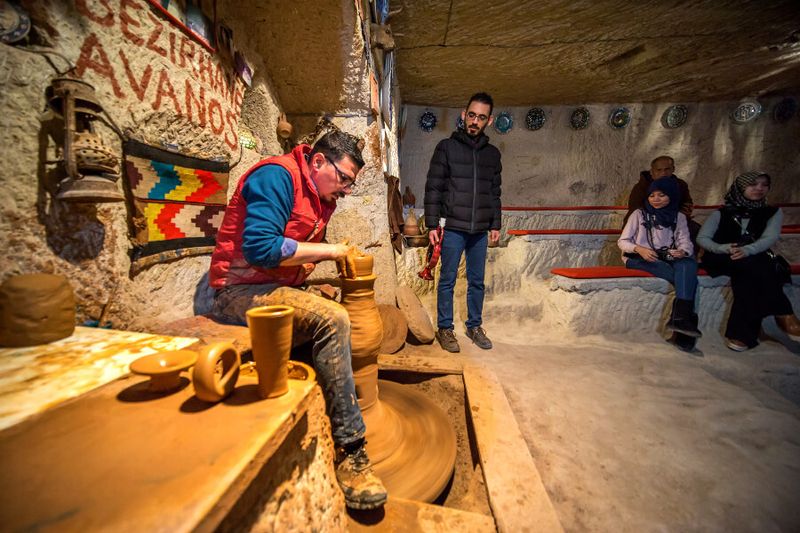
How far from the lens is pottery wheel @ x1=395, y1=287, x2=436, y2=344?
2.97 metres

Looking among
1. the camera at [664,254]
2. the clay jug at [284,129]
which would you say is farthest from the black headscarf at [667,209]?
the clay jug at [284,129]

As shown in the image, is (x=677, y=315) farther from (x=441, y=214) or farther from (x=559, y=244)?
(x=441, y=214)

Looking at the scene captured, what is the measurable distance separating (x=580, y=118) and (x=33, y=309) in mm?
9473

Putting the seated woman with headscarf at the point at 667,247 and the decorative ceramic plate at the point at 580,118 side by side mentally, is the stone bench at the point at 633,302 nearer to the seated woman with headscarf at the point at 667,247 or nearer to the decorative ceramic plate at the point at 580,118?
the seated woman with headscarf at the point at 667,247

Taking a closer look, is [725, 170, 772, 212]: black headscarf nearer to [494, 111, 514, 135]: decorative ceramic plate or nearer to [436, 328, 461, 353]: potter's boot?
[436, 328, 461, 353]: potter's boot

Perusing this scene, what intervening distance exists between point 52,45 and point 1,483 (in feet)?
5.62

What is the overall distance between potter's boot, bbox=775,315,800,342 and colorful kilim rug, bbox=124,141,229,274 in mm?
5855

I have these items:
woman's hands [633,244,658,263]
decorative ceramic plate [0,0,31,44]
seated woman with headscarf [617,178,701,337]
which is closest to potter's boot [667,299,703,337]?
seated woman with headscarf [617,178,701,337]

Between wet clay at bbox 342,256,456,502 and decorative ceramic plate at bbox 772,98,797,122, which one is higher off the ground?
decorative ceramic plate at bbox 772,98,797,122

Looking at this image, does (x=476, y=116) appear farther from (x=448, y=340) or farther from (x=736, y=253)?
(x=736, y=253)

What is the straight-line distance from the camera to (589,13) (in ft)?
13.3

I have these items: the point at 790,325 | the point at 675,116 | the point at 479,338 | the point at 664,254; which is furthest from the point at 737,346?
the point at 675,116

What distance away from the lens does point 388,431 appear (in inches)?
67.8

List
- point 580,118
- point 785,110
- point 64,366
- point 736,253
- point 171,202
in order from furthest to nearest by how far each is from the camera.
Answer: point 580,118 → point 785,110 → point 736,253 → point 171,202 → point 64,366
